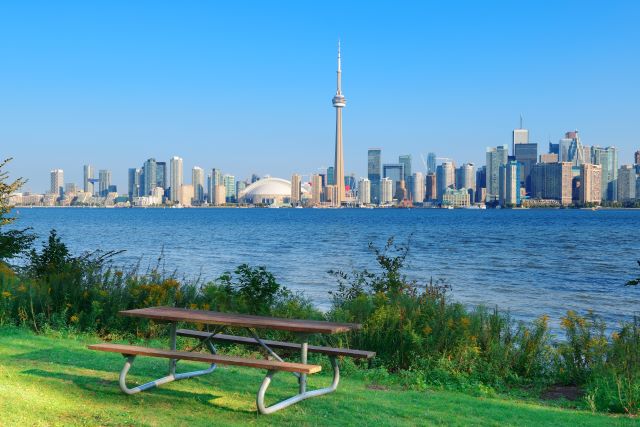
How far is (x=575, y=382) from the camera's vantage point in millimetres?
8562

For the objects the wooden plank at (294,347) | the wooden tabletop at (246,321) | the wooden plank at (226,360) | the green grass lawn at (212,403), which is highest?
the wooden tabletop at (246,321)

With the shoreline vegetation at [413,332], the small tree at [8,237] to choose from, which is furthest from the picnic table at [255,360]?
the small tree at [8,237]

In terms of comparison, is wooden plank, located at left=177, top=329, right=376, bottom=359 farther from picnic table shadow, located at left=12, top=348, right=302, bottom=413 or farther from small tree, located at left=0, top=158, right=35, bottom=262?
small tree, located at left=0, top=158, right=35, bottom=262

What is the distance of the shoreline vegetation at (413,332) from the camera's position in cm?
808

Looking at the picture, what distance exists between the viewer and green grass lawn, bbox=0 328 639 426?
6125 millimetres

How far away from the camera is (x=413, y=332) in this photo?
29.6 ft

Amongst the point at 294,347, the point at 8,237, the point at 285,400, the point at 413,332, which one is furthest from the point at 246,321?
the point at 8,237

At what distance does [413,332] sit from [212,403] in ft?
Answer: 10.5

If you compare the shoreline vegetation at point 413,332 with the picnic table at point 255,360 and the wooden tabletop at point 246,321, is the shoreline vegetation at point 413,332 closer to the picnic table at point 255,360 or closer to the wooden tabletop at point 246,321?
the picnic table at point 255,360

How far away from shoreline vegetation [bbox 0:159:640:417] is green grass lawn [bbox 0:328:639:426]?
2.25ft

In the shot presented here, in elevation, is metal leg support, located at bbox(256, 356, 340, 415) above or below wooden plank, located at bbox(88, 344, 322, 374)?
below

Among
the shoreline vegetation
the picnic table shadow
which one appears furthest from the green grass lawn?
the shoreline vegetation

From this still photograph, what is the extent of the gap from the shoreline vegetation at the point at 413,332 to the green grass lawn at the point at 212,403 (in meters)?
0.68

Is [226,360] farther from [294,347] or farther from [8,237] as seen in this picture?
[8,237]
